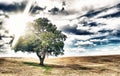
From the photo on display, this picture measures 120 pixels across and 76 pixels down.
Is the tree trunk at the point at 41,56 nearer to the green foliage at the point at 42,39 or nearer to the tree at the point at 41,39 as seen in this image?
the tree at the point at 41,39

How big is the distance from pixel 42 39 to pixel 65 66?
193 cm

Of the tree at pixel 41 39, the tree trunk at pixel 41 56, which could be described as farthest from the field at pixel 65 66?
the tree at pixel 41 39

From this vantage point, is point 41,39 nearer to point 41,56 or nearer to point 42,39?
point 42,39

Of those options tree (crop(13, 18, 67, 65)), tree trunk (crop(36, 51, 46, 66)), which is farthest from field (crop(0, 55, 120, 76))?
tree (crop(13, 18, 67, 65))

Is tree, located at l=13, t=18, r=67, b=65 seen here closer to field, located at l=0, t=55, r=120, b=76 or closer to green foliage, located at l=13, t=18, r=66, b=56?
green foliage, located at l=13, t=18, r=66, b=56

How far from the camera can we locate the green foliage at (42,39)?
13523mm

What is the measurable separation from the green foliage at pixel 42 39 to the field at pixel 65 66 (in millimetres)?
609

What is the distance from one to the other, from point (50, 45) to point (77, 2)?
2.84 meters

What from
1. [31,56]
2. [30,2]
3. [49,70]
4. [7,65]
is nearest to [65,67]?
[49,70]

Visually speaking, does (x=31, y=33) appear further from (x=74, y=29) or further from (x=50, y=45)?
(x=74, y=29)

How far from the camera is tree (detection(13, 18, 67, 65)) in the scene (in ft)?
44.4

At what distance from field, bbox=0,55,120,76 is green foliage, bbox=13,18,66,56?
609 mm

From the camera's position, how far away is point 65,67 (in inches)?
530

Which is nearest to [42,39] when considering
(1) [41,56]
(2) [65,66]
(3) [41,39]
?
(3) [41,39]
